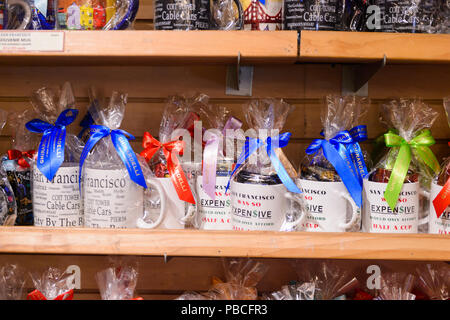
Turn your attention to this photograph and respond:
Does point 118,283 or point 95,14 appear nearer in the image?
point 95,14

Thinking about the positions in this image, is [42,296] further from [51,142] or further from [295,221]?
[295,221]

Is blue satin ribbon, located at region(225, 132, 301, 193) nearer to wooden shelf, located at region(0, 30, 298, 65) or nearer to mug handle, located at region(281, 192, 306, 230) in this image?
mug handle, located at region(281, 192, 306, 230)

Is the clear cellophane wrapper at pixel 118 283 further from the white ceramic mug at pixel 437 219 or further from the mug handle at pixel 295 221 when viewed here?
the white ceramic mug at pixel 437 219

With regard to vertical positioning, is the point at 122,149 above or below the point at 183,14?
below

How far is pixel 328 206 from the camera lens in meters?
1.03

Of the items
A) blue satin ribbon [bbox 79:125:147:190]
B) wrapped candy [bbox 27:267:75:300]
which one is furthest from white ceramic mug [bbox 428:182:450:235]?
wrapped candy [bbox 27:267:75:300]

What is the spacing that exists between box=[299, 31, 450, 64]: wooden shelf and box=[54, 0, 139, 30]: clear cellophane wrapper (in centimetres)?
40

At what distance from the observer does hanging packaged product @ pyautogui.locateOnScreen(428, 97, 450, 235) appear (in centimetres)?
98

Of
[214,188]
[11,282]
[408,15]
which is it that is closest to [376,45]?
[408,15]

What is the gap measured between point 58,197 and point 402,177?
751 mm

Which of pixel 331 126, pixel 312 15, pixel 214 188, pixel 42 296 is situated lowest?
pixel 42 296

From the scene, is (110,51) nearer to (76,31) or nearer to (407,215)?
(76,31)

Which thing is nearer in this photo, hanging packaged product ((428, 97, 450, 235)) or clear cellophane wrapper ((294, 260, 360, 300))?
hanging packaged product ((428, 97, 450, 235))

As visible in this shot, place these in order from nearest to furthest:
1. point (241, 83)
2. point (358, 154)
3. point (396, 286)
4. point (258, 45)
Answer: point (258, 45) < point (358, 154) < point (396, 286) < point (241, 83)
